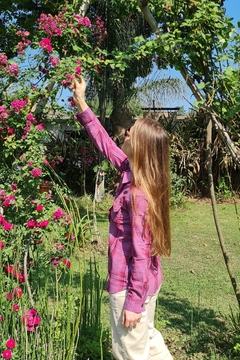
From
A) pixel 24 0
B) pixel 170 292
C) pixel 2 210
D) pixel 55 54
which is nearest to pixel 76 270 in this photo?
pixel 170 292

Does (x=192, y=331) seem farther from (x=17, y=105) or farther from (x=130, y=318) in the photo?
(x=17, y=105)

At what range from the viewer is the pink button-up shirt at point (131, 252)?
1702 millimetres

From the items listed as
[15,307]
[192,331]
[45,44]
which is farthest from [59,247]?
[45,44]

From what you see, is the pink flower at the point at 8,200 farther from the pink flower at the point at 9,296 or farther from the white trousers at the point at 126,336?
the white trousers at the point at 126,336

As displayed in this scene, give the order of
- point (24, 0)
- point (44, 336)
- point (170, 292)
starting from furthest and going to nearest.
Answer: point (24, 0)
point (170, 292)
point (44, 336)

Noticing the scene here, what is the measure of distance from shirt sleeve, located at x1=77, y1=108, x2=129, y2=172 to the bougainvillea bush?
1.13 feet

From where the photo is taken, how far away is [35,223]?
8.01ft

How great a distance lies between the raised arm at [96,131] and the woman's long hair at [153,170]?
30 cm

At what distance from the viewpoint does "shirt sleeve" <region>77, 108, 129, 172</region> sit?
6.81ft

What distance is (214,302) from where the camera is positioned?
3725mm

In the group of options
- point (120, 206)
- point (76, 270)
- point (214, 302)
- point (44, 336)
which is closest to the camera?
point (120, 206)

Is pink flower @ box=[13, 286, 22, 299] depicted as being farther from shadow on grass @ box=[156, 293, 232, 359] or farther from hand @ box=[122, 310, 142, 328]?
shadow on grass @ box=[156, 293, 232, 359]

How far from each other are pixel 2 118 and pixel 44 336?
1.31 m

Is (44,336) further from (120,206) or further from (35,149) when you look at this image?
(35,149)
